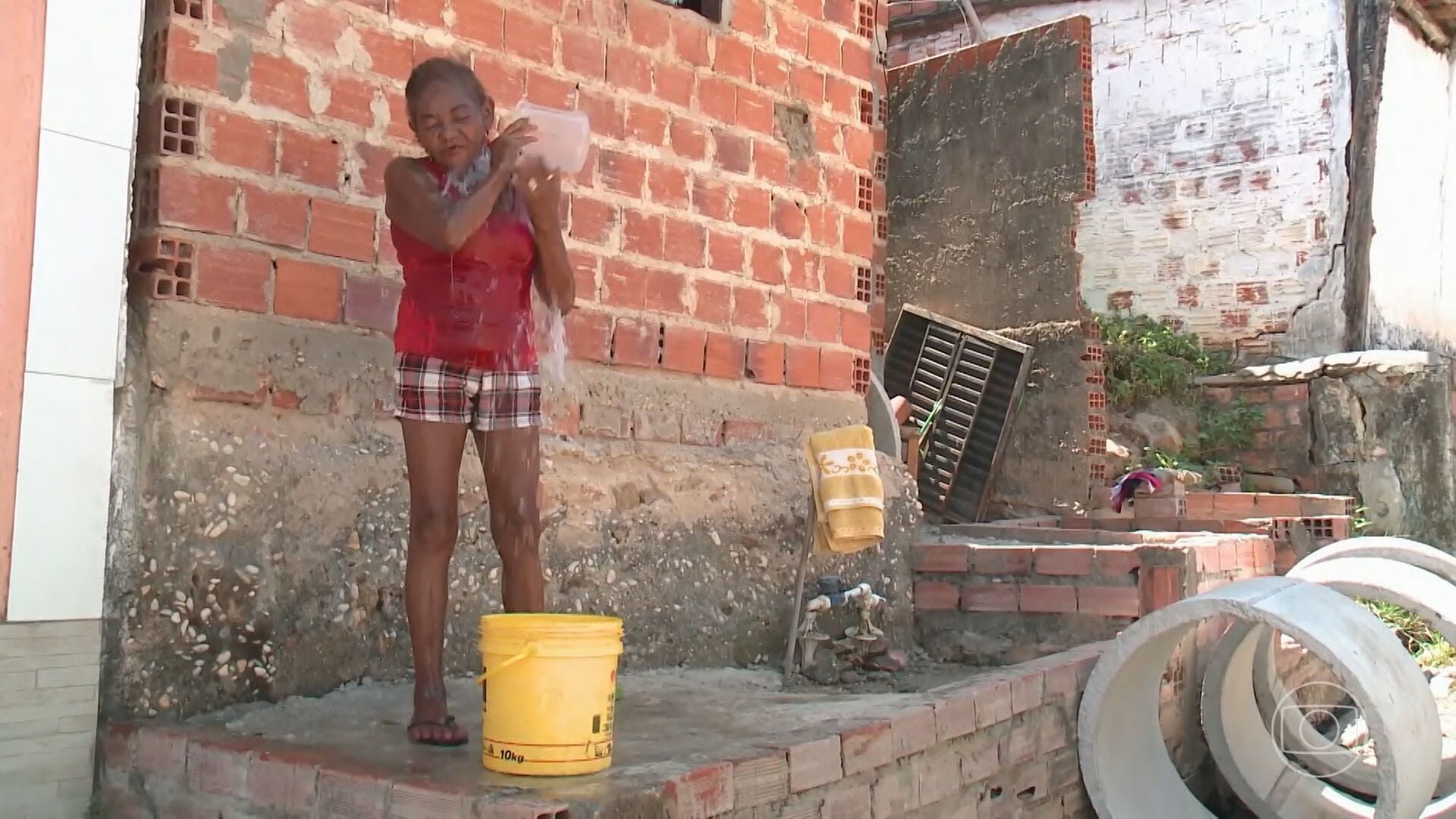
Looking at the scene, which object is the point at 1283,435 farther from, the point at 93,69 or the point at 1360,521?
the point at 93,69

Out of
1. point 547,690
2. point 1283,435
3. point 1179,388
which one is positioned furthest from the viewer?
point 1179,388

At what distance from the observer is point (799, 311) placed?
4.37 metres

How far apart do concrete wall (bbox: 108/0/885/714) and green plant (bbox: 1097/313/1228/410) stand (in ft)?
16.4

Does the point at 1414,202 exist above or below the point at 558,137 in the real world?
Result: above

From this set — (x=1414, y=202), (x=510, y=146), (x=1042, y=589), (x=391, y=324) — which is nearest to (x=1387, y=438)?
(x=1414, y=202)

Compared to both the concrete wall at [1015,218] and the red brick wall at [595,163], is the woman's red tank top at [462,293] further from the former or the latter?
the concrete wall at [1015,218]

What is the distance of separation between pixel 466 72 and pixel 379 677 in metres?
1.49

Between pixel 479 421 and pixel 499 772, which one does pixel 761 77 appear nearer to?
pixel 479 421

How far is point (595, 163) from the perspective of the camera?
3725mm

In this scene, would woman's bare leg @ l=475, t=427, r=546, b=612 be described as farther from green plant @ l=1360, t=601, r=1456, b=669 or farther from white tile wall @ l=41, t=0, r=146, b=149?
green plant @ l=1360, t=601, r=1456, b=669

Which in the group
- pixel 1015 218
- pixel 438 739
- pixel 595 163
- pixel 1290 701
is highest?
pixel 1015 218

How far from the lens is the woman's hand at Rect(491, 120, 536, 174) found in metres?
2.54

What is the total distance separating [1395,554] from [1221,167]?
5.41 m

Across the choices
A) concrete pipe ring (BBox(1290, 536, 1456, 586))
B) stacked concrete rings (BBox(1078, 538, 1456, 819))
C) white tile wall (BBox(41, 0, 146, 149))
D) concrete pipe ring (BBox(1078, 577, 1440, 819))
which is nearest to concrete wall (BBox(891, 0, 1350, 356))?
concrete pipe ring (BBox(1290, 536, 1456, 586))
